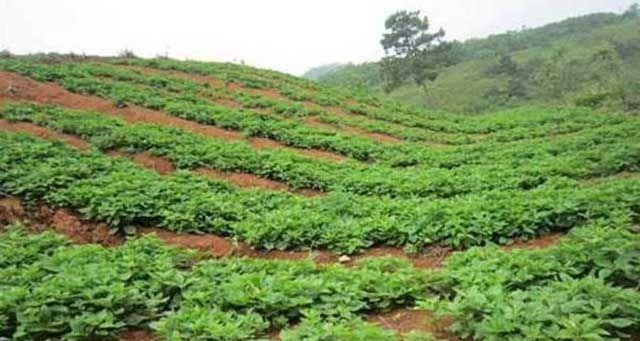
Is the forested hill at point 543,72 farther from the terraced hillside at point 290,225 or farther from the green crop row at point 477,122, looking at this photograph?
the terraced hillside at point 290,225

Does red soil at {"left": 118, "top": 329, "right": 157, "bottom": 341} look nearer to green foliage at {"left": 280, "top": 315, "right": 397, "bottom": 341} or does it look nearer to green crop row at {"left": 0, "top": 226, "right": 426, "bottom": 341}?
green crop row at {"left": 0, "top": 226, "right": 426, "bottom": 341}

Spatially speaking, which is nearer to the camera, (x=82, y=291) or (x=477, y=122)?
(x=82, y=291)

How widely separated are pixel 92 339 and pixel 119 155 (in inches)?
385

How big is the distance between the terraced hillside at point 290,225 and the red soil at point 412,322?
28 millimetres

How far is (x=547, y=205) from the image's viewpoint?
30.1 ft

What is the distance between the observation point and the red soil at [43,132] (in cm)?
A: 1508

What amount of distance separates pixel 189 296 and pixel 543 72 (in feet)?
203

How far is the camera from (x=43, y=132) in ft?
51.1

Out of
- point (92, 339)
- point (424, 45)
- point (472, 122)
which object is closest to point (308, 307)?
point (92, 339)

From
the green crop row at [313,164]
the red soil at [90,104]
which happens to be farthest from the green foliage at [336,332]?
the red soil at [90,104]

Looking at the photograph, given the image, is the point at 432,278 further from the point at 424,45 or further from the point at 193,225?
the point at 424,45

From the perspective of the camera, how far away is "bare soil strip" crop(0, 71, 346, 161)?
18219 mm

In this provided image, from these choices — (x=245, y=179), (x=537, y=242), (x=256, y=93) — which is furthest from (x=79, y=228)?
(x=256, y=93)

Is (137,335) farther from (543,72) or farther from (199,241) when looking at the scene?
(543,72)
